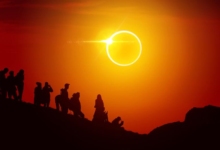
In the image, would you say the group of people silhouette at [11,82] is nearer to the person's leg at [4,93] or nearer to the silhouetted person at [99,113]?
the person's leg at [4,93]

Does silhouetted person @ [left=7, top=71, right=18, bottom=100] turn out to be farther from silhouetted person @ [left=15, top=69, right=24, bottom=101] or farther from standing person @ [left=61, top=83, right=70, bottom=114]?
standing person @ [left=61, top=83, right=70, bottom=114]

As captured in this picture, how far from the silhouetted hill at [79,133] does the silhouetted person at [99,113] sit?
27.8 inches

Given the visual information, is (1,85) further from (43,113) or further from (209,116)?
(209,116)

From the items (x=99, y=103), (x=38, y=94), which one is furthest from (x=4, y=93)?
(x=99, y=103)

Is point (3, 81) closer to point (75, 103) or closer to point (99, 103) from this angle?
point (75, 103)

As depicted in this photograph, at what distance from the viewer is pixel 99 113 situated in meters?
33.6

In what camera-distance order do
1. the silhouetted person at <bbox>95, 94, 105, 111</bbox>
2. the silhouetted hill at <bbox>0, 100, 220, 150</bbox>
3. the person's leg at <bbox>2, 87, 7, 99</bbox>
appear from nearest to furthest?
the silhouetted hill at <bbox>0, 100, 220, 150</bbox> < the person's leg at <bbox>2, 87, 7, 99</bbox> < the silhouetted person at <bbox>95, 94, 105, 111</bbox>

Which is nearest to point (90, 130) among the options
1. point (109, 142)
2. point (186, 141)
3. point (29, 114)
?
point (109, 142)

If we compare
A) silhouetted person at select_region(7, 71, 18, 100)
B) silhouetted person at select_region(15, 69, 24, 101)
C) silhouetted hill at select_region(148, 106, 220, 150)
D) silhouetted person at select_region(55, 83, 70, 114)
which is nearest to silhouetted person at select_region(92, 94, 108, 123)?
silhouetted person at select_region(55, 83, 70, 114)

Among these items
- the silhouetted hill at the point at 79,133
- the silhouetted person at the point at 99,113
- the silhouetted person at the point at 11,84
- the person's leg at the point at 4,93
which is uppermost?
the silhouetted person at the point at 11,84

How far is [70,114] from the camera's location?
33719 mm

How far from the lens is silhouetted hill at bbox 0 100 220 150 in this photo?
27.1 meters

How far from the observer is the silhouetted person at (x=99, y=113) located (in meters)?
33.2

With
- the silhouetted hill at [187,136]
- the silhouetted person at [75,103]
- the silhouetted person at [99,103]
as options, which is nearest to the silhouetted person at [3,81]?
the silhouetted person at [75,103]
